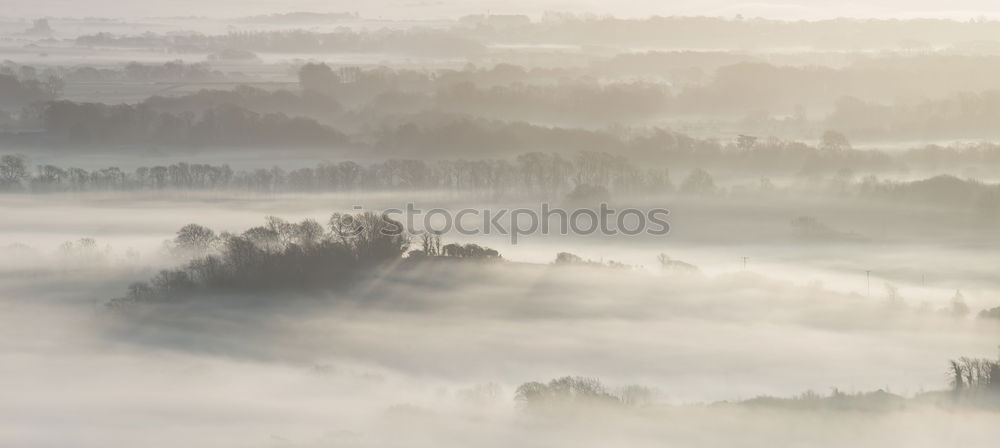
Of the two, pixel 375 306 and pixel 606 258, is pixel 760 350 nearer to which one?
pixel 375 306

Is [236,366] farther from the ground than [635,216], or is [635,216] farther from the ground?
[635,216]

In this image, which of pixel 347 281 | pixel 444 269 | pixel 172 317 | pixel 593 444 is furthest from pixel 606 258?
pixel 593 444

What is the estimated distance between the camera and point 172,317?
91.2 meters

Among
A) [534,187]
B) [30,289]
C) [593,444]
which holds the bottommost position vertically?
[593,444]

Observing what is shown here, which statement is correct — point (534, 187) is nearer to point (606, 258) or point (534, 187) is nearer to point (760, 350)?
point (606, 258)

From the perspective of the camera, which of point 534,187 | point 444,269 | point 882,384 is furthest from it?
point 534,187

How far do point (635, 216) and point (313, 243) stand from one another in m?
70.5

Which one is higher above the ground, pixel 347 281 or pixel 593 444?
pixel 347 281

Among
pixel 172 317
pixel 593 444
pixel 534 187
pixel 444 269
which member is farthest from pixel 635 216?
pixel 593 444

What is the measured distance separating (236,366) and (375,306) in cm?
1428

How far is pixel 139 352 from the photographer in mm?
86688

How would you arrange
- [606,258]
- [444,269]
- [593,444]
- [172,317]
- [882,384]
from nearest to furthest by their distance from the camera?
[593,444] < [882,384] < [172,317] < [444,269] < [606,258]

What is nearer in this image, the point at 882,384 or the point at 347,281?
the point at 882,384

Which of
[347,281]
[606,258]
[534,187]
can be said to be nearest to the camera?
[347,281]
